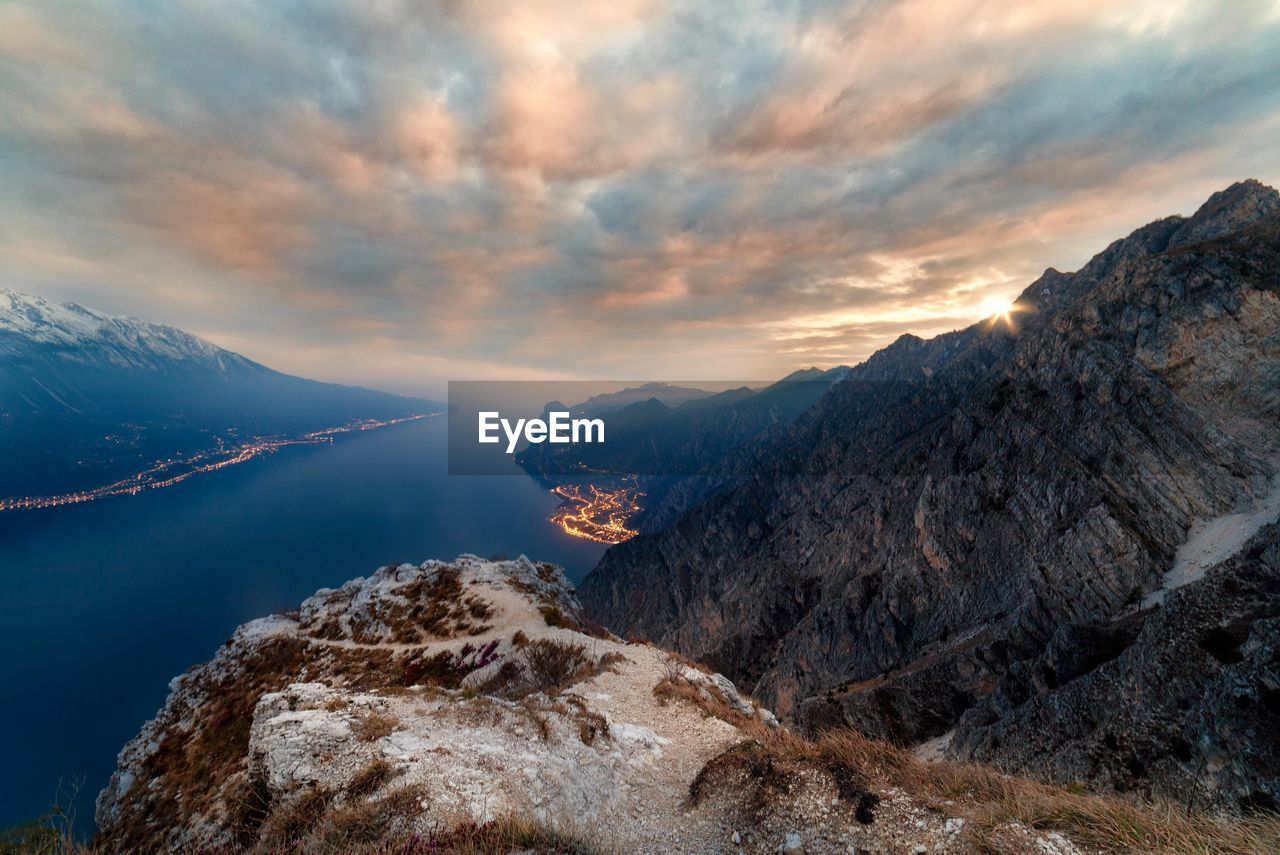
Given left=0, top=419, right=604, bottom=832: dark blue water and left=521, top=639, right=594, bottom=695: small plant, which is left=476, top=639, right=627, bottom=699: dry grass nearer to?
left=521, top=639, right=594, bottom=695: small plant

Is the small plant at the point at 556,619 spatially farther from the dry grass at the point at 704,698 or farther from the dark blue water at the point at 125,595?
the dark blue water at the point at 125,595

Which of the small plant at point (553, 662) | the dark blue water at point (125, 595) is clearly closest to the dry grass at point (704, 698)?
the small plant at point (553, 662)

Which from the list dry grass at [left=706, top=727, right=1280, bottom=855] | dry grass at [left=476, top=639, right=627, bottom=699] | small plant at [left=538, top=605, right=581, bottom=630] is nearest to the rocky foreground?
dry grass at [left=706, top=727, right=1280, bottom=855]

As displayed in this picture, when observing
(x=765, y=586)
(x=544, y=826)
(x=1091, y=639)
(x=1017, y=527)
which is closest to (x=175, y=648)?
(x=765, y=586)

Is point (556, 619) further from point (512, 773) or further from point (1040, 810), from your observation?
point (1040, 810)

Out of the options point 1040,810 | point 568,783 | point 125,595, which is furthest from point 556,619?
point 125,595
